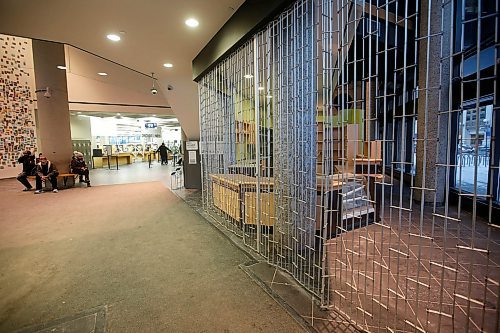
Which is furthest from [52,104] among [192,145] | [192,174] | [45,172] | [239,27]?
[239,27]

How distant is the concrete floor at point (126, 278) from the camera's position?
83.9 inches

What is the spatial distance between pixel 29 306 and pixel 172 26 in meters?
3.73

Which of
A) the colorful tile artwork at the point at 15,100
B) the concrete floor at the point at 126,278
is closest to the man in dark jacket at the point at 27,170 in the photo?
the colorful tile artwork at the point at 15,100

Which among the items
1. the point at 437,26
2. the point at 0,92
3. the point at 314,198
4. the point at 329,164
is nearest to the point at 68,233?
the point at 314,198

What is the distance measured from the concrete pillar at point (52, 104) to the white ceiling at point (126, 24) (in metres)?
4.06

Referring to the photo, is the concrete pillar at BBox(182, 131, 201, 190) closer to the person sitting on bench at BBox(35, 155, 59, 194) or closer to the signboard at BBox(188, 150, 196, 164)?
the signboard at BBox(188, 150, 196, 164)

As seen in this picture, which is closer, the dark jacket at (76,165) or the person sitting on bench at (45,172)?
the person sitting on bench at (45,172)

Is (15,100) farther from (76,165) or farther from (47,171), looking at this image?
(47,171)

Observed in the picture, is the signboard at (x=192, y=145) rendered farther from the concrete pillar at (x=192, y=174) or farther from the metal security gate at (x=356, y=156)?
the metal security gate at (x=356, y=156)

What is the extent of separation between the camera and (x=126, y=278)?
279 cm

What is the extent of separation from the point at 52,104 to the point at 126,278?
7523 millimetres

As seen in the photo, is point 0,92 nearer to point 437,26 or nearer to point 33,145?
point 33,145

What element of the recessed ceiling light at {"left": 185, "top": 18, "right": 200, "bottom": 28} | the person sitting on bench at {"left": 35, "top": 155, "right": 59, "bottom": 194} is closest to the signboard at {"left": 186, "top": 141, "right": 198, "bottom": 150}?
the recessed ceiling light at {"left": 185, "top": 18, "right": 200, "bottom": 28}

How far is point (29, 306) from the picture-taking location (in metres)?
2.35
